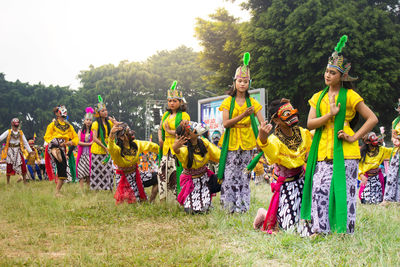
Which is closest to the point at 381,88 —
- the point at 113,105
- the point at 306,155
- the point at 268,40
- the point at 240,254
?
the point at 268,40

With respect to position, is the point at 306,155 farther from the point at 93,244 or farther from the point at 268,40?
the point at 268,40

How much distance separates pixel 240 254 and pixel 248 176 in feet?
7.90

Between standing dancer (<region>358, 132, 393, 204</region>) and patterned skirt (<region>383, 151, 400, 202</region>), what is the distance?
0.40 m

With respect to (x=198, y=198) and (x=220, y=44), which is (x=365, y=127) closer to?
(x=198, y=198)

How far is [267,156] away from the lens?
4.55 meters

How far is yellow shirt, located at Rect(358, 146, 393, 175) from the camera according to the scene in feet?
28.4

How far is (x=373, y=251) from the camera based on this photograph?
12.5 feet

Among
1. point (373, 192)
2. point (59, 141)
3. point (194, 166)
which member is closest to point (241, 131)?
point (194, 166)

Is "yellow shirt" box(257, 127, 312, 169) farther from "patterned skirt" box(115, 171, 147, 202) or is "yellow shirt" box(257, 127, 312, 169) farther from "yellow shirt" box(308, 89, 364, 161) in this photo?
"patterned skirt" box(115, 171, 147, 202)

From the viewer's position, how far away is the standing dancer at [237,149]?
6176 mm

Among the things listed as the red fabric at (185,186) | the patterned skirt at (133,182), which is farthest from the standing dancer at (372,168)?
the patterned skirt at (133,182)

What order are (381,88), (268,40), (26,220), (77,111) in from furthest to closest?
1. (77,111)
2. (268,40)
3. (381,88)
4. (26,220)

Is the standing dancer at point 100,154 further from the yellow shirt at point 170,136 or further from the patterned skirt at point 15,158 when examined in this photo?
the patterned skirt at point 15,158

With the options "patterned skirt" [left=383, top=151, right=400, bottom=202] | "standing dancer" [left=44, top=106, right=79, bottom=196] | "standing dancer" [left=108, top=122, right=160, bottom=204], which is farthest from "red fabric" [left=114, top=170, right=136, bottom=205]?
"patterned skirt" [left=383, top=151, right=400, bottom=202]
